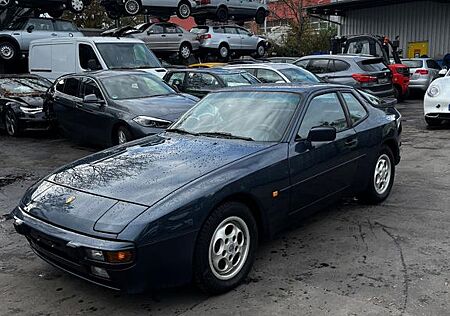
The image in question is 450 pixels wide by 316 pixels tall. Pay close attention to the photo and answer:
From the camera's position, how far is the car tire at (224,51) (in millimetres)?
21281

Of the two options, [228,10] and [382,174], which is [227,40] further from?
[382,174]

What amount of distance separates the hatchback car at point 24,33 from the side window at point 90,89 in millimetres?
8301

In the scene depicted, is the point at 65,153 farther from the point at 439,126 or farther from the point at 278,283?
the point at 439,126

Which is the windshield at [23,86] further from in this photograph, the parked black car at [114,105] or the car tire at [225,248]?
the car tire at [225,248]

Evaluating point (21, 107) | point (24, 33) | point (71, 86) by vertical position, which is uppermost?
point (24, 33)

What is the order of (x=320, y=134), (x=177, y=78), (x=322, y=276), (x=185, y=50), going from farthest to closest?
(x=185, y=50)
(x=177, y=78)
(x=320, y=134)
(x=322, y=276)

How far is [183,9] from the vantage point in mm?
21547

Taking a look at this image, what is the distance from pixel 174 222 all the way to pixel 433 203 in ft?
12.0

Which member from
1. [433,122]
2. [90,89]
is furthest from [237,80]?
[433,122]

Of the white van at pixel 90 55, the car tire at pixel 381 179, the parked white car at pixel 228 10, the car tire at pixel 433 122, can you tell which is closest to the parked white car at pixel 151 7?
the parked white car at pixel 228 10

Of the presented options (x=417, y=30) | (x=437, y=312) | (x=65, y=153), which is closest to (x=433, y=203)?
(x=437, y=312)

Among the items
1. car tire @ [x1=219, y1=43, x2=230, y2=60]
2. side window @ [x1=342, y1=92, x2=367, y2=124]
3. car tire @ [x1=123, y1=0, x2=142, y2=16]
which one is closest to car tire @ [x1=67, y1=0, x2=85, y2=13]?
car tire @ [x1=123, y1=0, x2=142, y2=16]

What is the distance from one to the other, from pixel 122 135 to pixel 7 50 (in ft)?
33.0

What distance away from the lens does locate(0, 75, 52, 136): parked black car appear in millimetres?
10602
